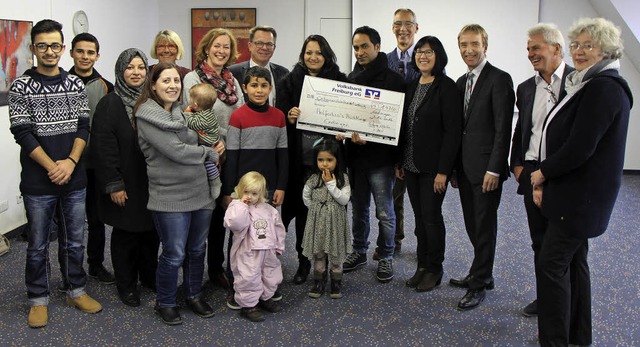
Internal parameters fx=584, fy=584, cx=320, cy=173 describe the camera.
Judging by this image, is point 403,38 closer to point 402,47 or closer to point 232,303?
point 402,47

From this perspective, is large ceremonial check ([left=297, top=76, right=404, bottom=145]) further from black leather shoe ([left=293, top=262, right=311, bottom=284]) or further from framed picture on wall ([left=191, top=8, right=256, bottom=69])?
framed picture on wall ([left=191, top=8, right=256, bottom=69])

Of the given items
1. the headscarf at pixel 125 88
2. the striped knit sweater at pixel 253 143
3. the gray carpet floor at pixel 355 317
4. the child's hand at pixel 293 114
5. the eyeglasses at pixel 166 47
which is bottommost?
the gray carpet floor at pixel 355 317

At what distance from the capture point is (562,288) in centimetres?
254

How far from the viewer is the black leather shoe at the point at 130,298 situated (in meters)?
3.22

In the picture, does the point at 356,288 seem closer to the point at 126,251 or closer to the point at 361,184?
the point at 361,184

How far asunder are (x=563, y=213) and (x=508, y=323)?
89cm

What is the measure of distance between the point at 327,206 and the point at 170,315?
102cm

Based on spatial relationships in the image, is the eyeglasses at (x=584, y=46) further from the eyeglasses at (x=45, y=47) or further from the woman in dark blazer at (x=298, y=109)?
the eyeglasses at (x=45, y=47)

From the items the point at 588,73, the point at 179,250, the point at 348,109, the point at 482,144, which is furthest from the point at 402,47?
the point at 179,250

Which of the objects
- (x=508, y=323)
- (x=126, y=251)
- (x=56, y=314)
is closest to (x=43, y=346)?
(x=56, y=314)

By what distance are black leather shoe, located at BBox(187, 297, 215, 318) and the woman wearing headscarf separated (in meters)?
0.33

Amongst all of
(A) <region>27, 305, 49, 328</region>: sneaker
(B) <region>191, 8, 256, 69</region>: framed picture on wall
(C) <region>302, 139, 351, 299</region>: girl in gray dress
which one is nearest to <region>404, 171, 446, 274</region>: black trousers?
(C) <region>302, 139, 351, 299</region>: girl in gray dress

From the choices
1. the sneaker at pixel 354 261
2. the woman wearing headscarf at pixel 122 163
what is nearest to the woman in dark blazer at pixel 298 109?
the sneaker at pixel 354 261

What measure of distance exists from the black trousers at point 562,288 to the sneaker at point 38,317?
242 centimetres
